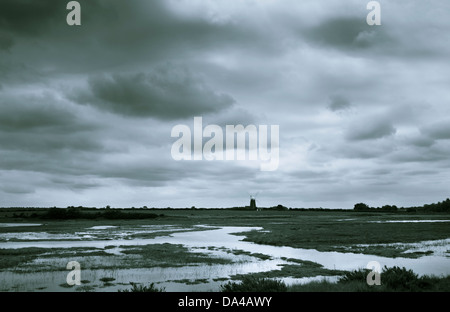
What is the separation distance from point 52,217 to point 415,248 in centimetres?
11284

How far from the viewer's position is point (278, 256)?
114ft

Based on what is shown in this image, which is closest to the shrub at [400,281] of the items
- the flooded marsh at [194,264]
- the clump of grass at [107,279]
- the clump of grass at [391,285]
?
the clump of grass at [391,285]

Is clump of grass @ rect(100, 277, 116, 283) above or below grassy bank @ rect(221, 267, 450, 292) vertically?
below

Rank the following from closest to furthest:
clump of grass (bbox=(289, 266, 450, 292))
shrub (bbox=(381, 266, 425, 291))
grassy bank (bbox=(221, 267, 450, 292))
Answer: grassy bank (bbox=(221, 267, 450, 292)) → clump of grass (bbox=(289, 266, 450, 292)) → shrub (bbox=(381, 266, 425, 291))

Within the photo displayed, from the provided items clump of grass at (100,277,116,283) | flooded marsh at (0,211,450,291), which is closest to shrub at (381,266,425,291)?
flooded marsh at (0,211,450,291)

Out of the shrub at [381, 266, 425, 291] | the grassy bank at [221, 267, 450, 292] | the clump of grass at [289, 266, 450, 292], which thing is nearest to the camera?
the grassy bank at [221, 267, 450, 292]

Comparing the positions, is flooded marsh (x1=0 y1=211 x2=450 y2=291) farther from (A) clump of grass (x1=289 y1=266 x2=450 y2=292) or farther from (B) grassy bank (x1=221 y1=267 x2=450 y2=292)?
(A) clump of grass (x1=289 y1=266 x2=450 y2=292)

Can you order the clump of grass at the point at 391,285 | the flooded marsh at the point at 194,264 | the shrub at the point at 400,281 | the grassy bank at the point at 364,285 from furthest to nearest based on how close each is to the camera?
1. the flooded marsh at the point at 194,264
2. the shrub at the point at 400,281
3. the clump of grass at the point at 391,285
4. the grassy bank at the point at 364,285

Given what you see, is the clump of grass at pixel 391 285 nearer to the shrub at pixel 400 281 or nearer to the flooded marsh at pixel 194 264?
the shrub at pixel 400 281

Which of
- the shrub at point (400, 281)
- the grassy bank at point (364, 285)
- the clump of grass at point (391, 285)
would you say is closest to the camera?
the grassy bank at point (364, 285)

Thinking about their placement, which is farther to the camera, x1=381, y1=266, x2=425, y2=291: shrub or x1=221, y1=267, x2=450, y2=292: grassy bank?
x1=381, y1=266, x2=425, y2=291: shrub
